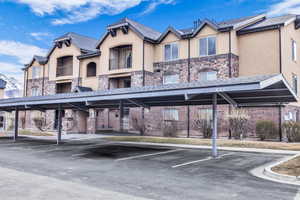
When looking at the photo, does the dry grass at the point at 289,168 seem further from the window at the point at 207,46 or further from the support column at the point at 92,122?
the support column at the point at 92,122

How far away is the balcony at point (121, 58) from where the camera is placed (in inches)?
1150

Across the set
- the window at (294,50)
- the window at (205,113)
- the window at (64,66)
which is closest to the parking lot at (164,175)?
the window at (205,113)

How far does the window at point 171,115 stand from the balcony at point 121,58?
6748mm

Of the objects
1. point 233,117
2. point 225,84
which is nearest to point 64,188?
point 225,84

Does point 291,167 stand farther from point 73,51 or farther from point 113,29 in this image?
point 73,51

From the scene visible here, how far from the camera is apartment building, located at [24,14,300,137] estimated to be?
22.1 m

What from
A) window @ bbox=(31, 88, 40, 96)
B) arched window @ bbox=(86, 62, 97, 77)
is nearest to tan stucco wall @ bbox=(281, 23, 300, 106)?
arched window @ bbox=(86, 62, 97, 77)

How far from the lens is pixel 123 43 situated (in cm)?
2786

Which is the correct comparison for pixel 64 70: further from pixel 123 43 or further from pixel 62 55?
pixel 123 43

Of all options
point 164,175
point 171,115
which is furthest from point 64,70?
point 164,175

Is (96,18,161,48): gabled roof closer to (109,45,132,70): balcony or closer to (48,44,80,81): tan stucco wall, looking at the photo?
(109,45,132,70): balcony

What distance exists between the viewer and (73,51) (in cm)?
3281

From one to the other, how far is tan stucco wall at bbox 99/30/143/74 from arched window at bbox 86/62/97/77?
305 centimetres

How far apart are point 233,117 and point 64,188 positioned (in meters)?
16.3
